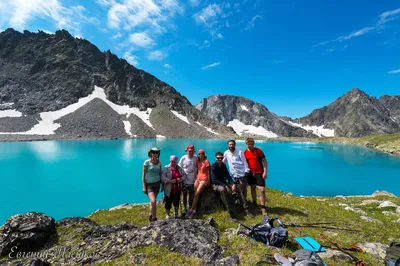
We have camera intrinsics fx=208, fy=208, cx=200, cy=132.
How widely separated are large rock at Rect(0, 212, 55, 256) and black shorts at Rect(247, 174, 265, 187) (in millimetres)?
8684

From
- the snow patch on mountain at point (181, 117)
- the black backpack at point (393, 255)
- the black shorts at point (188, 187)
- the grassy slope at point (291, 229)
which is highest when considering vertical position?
the snow patch on mountain at point (181, 117)

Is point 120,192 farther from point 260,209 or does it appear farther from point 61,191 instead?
point 260,209

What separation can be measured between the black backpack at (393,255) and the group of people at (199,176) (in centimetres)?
466

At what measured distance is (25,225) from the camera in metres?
6.93

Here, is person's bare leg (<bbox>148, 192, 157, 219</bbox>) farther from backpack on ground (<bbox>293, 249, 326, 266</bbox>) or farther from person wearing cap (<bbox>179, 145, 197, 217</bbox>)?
backpack on ground (<bbox>293, 249, 326, 266</bbox>)

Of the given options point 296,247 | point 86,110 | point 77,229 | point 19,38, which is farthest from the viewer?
point 19,38

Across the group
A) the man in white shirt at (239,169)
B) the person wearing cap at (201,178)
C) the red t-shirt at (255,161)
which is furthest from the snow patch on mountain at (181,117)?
the person wearing cap at (201,178)

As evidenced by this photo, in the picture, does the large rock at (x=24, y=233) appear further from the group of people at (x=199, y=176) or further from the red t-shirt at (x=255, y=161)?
the red t-shirt at (x=255, y=161)

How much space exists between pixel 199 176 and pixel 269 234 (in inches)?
163

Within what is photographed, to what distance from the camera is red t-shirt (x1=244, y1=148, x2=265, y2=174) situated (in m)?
10.5

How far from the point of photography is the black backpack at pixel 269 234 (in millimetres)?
6832

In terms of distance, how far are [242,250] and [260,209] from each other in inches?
197

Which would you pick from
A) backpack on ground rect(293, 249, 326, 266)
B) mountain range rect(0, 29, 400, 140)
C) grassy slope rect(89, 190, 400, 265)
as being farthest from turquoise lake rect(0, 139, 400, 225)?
mountain range rect(0, 29, 400, 140)

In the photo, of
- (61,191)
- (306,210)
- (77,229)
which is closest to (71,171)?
(61,191)
